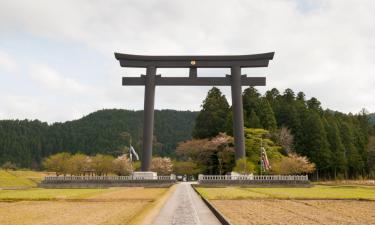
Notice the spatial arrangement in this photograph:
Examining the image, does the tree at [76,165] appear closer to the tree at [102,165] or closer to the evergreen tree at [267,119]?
the tree at [102,165]

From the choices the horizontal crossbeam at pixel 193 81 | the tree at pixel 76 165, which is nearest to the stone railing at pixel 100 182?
the horizontal crossbeam at pixel 193 81

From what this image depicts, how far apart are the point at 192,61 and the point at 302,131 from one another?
3258 cm

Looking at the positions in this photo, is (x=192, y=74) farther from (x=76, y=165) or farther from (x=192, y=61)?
(x=76, y=165)

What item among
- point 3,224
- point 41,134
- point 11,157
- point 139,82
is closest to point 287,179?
point 139,82

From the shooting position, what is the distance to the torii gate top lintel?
163 ft

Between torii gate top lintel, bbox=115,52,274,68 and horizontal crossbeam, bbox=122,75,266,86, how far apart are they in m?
1.38

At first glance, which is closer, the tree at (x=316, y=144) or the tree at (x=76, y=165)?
the tree at (x=76, y=165)

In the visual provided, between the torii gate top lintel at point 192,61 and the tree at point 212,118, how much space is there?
2410 cm

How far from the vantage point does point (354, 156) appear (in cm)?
7656

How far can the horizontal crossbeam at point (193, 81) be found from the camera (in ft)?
163

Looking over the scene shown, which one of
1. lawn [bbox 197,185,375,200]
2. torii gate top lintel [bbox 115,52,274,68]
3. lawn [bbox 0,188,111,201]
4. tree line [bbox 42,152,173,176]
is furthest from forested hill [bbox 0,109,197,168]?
lawn [bbox 0,188,111,201]

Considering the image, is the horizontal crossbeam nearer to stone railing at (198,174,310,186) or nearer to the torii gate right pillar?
the torii gate right pillar

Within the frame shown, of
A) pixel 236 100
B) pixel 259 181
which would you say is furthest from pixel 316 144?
pixel 259 181

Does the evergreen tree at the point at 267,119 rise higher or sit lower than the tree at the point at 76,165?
higher
